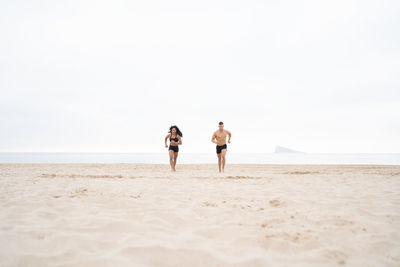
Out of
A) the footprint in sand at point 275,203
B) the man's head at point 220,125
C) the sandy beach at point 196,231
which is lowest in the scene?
the sandy beach at point 196,231

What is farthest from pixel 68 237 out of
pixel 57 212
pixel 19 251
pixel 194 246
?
pixel 194 246

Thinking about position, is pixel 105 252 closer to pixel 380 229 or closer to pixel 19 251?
pixel 19 251

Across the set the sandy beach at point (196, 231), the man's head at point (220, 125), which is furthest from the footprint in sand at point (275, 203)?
the man's head at point (220, 125)

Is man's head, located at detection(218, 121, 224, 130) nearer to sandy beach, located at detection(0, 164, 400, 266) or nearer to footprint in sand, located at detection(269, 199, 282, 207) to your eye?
sandy beach, located at detection(0, 164, 400, 266)

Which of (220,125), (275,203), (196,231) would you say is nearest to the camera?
(196,231)

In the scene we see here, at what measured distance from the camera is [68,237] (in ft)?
7.32

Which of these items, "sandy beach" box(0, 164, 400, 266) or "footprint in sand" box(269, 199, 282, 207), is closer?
"sandy beach" box(0, 164, 400, 266)

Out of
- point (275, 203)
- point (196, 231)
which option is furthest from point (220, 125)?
point (196, 231)

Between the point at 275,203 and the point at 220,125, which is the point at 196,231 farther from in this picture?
the point at 220,125

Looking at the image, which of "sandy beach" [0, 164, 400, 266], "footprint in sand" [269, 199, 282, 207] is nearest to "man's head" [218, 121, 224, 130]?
"sandy beach" [0, 164, 400, 266]

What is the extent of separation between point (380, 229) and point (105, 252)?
9.42ft

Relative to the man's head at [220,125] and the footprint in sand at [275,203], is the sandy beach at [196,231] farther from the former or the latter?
the man's head at [220,125]

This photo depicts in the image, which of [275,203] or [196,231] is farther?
[275,203]

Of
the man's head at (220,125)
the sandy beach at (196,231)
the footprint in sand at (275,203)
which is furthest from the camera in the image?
the man's head at (220,125)
